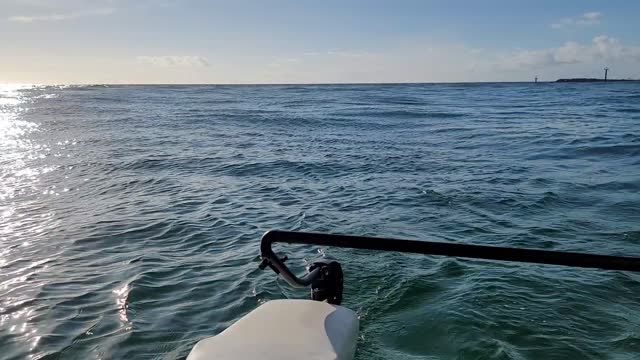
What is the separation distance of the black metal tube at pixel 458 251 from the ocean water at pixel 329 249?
247 cm

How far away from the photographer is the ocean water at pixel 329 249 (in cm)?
601

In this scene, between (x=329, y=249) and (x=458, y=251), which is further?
(x=329, y=249)

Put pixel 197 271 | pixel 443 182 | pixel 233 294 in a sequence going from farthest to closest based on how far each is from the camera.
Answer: pixel 443 182
pixel 197 271
pixel 233 294

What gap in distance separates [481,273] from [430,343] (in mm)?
2166

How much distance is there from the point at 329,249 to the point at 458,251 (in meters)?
5.98

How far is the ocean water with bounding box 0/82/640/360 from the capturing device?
6008mm

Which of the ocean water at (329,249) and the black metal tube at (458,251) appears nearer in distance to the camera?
the black metal tube at (458,251)

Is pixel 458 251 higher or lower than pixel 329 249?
higher

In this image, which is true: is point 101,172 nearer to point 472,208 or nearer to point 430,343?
point 472,208

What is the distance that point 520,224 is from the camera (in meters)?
10.1

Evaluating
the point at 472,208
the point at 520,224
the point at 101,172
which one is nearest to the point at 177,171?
the point at 101,172

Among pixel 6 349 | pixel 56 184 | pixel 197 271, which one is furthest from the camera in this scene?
pixel 56 184

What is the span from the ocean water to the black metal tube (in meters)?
2.47

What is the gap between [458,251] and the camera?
3131 millimetres
